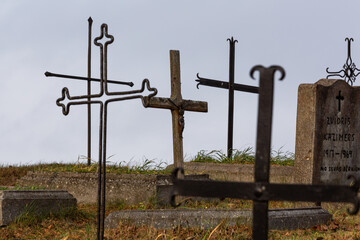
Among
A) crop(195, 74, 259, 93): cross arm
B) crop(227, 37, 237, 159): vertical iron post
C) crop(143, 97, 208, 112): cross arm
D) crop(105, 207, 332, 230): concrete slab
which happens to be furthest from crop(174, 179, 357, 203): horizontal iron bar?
crop(227, 37, 237, 159): vertical iron post

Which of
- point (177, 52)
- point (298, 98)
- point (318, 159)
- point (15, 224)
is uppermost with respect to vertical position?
point (177, 52)

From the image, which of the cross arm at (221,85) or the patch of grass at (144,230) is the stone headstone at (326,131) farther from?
the cross arm at (221,85)

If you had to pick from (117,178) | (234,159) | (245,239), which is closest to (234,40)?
(234,159)

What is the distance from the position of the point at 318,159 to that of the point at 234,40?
20.4ft

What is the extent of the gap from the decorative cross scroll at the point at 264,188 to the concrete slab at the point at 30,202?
5.99m

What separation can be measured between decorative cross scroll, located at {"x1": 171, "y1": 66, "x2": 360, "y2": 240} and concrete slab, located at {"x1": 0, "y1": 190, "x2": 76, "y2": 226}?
599 centimetres

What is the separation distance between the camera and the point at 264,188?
3.63m

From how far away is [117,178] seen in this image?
11.1 m

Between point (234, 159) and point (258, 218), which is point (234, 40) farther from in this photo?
point (258, 218)

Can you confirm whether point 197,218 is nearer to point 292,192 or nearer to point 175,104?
point 175,104

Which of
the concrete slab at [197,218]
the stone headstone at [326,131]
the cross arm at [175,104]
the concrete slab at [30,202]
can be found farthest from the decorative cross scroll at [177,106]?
the concrete slab at [197,218]

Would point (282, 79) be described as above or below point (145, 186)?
above

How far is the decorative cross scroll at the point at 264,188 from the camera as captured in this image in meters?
3.60

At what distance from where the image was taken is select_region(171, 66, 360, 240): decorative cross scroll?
11.8 feet
